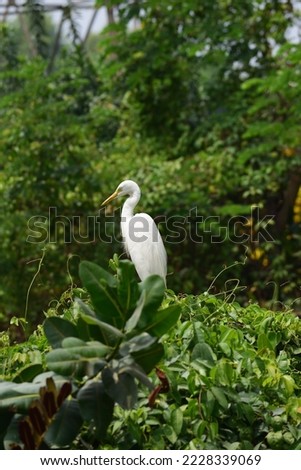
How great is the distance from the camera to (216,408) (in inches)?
102

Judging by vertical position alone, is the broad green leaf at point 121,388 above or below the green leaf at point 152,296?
below

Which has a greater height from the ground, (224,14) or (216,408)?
(224,14)

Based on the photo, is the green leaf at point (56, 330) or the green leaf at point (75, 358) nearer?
the green leaf at point (75, 358)

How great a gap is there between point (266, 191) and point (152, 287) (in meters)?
8.17

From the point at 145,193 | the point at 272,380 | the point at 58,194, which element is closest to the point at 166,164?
the point at 145,193

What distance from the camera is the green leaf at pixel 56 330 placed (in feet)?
8.02

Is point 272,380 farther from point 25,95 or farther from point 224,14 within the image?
point 224,14

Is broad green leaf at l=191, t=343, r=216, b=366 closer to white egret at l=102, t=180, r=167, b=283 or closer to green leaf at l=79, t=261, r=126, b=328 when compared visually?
green leaf at l=79, t=261, r=126, b=328

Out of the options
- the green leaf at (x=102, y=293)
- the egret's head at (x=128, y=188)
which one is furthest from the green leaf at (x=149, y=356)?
the egret's head at (x=128, y=188)

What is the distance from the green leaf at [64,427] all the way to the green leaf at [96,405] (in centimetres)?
4

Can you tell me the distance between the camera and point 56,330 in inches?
96.9

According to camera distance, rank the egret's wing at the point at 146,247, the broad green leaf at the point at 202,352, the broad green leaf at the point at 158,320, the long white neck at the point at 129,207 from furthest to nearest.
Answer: the long white neck at the point at 129,207 < the egret's wing at the point at 146,247 < the broad green leaf at the point at 202,352 < the broad green leaf at the point at 158,320

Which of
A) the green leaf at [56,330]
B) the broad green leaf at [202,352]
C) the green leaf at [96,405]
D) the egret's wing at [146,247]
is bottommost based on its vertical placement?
the egret's wing at [146,247]

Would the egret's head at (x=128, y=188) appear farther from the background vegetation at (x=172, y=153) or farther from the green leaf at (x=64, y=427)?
the green leaf at (x=64, y=427)
